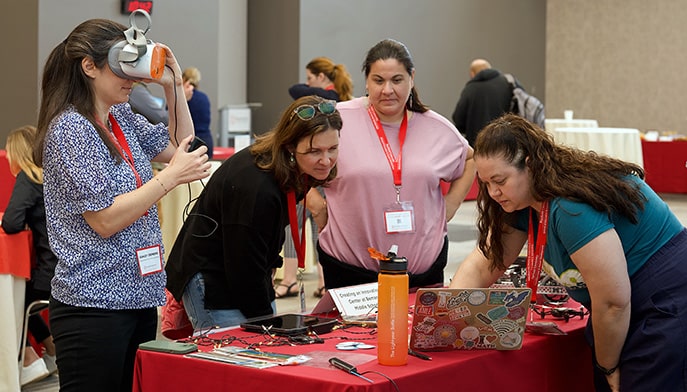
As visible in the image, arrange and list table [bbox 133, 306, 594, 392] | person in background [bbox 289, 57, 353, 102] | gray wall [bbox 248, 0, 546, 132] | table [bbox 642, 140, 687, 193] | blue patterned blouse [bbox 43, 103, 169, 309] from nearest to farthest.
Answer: table [bbox 133, 306, 594, 392], blue patterned blouse [bbox 43, 103, 169, 309], person in background [bbox 289, 57, 353, 102], gray wall [bbox 248, 0, 546, 132], table [bbox 642, 140, 687, 193]

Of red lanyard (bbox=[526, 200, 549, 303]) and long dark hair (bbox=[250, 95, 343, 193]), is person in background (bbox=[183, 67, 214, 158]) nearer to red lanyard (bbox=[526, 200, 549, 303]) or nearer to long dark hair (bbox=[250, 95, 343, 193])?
long dark hair (bbox=[250, 95, 343, 193])

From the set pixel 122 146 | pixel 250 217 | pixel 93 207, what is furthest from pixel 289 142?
pixel 93 207

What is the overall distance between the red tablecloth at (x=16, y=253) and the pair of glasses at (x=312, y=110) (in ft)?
6.33

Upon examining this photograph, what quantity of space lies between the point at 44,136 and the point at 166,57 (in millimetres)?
395

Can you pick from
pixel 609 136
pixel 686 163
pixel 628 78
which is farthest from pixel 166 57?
pixel 628 78

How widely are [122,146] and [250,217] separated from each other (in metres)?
0.34

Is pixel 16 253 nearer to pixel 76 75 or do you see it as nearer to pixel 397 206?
pixel 397 206

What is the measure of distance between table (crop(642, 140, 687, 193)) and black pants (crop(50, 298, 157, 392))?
9.18m

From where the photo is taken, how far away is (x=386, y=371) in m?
1.93

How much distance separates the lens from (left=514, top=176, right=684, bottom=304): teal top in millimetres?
2059

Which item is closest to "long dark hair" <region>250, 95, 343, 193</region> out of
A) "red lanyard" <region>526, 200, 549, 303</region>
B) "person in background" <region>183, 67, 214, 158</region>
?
"red lanyard" <region>526, 200, 549, 303</region>

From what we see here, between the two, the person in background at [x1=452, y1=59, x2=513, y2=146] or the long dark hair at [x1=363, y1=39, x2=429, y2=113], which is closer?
the long dark hair at [x1=363, y1=39, x2=429, y2=113]

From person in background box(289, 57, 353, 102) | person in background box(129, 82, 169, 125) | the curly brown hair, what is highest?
person in background box(289, 57, 353, 102)

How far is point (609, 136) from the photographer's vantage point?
492cm
